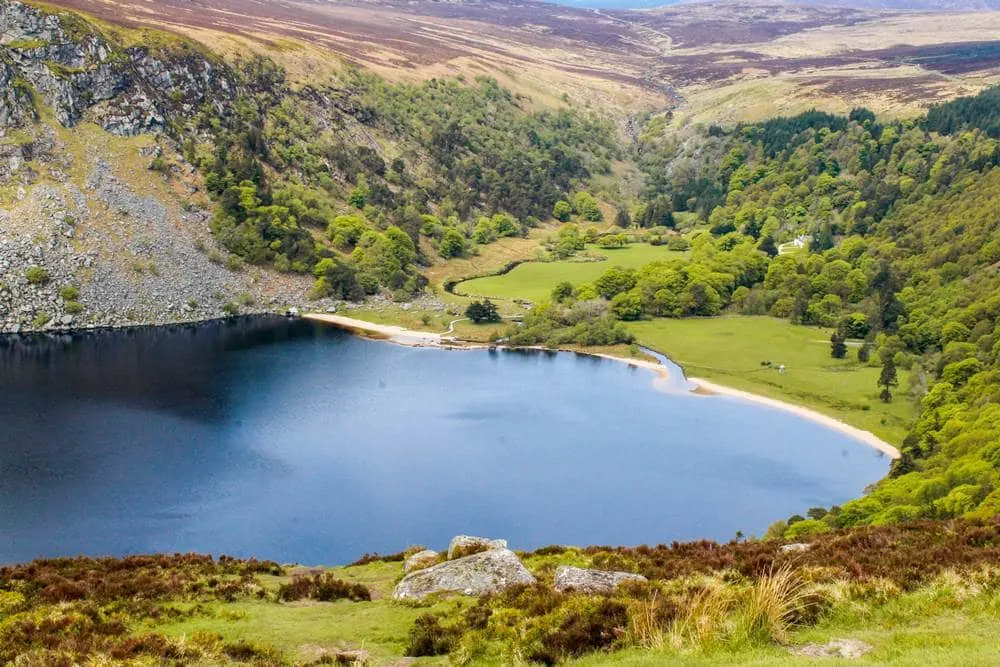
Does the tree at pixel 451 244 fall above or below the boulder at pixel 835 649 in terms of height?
below

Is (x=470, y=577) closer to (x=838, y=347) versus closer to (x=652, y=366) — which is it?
(x=652, y=366)

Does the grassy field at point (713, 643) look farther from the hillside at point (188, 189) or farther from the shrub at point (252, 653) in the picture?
the hillside at point (188, 189)

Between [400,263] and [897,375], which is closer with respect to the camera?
[897,375]

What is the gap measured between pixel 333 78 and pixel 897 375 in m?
114

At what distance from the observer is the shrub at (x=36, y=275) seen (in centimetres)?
10319

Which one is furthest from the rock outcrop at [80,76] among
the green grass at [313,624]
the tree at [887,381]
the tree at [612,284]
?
the green grass at [313,624]

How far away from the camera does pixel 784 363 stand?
315 feet

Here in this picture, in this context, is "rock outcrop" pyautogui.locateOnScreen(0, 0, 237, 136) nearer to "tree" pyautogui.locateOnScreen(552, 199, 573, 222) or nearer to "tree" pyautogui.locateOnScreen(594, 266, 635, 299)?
"tree" pyautogui.locateOnScreen(594, 266, 635, 299)

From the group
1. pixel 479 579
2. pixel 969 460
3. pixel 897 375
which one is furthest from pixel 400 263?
pixel 479 579

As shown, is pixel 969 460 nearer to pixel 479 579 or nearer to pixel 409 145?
pixel 479 579

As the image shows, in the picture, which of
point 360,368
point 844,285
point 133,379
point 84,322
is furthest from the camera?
point 844,285

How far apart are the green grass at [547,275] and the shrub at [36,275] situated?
51.7m

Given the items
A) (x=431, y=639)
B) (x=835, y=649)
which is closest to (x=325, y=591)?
(x=431, y=639)

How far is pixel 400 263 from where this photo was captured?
130 metres
